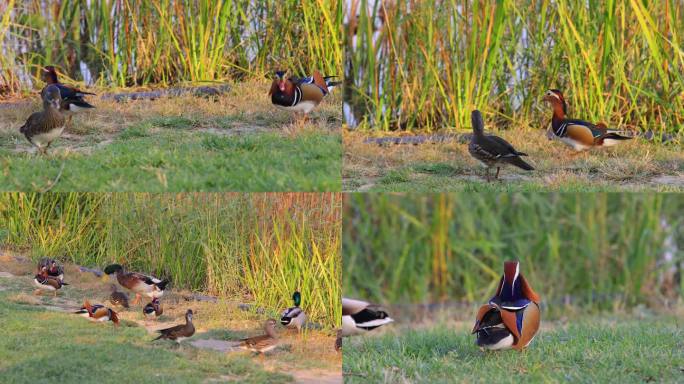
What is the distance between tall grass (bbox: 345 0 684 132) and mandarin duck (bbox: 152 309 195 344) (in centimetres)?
323

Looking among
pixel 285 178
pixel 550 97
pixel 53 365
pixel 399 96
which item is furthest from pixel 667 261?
pixel 53 365

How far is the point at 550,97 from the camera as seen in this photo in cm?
807

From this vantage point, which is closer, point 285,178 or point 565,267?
point 285,178

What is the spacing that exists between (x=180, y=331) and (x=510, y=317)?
2311 mm

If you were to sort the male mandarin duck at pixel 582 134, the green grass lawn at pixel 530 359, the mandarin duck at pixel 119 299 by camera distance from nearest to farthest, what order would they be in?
1. the green grass lawn at pixel 530 359
2. the mandarin duck at pixel 119 299
3. the male mandarin duck at pixel 582 134

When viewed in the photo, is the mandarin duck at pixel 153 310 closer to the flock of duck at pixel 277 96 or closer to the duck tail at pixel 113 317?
the duck tail at pixel 113 317

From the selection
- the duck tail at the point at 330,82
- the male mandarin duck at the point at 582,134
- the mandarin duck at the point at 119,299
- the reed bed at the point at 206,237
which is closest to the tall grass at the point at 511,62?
the duck tail at the point at 330,82

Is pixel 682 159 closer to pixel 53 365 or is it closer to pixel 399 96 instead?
pixel 399 96

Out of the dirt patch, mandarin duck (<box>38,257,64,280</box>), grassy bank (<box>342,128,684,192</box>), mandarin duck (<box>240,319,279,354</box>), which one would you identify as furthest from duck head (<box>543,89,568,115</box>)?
mandarin duck (<box>38,257,64,280</box>)

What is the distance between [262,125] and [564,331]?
10.3ft

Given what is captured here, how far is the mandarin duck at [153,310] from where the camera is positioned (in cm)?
686

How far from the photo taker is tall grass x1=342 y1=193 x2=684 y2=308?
810 centimetres

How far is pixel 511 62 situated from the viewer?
8664mm

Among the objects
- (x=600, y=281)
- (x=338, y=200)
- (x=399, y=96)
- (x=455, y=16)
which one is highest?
(x=455, y=16)
